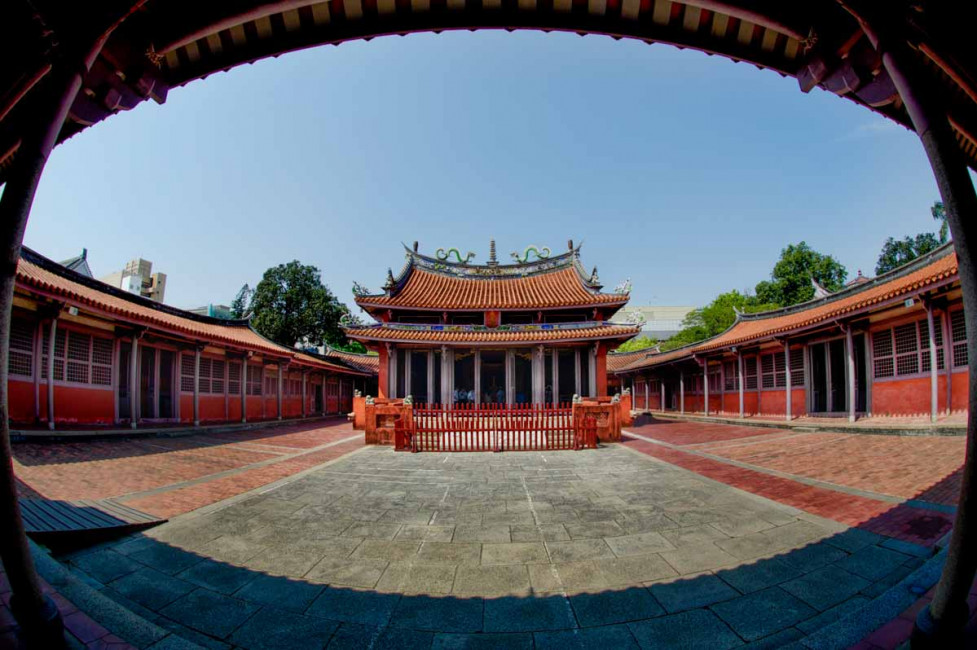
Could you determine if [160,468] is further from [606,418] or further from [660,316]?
[660,316]

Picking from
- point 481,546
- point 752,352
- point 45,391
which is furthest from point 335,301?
point 481,546

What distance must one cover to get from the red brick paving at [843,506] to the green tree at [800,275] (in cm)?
3546

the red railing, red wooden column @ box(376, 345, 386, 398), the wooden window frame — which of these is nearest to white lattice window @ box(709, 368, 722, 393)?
the red railing

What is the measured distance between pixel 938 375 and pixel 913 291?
2297 mm

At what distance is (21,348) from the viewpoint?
9.46 m

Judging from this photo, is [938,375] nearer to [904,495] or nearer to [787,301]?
[904,495]

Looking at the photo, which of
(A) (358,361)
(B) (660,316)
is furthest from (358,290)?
(B) (660,316)

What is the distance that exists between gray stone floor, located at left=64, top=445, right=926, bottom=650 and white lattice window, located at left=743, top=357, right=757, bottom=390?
48.0 feet

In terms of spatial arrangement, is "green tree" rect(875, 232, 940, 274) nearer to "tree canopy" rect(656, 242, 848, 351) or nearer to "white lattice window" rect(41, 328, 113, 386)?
"tree canopy" rect(656, 242, 848, 351)

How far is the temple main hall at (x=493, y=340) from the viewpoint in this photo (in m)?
18.4

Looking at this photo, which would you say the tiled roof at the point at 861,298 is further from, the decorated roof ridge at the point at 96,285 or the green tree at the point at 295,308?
the green tree at the point at 295,308

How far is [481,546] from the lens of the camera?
4168mm

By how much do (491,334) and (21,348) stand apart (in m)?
15.3

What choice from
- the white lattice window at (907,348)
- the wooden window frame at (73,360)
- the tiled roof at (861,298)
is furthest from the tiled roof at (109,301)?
the white lattice window at (907,348)
